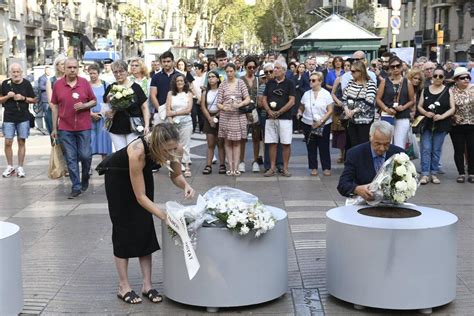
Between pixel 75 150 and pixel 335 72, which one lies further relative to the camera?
pixel 335 72

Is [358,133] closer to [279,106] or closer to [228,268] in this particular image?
[279,106]

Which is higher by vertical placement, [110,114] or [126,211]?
[110,114]

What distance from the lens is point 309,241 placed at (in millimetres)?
7133

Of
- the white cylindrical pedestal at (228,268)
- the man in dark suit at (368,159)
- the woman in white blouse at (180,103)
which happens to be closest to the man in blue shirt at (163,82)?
the woman in white blouse at (180,103)

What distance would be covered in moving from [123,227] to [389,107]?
6195 mm

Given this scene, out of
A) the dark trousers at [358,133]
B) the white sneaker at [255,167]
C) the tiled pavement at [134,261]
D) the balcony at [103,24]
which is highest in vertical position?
the balcony at [103,24]

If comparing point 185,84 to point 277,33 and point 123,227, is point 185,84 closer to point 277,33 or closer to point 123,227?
point 123,227

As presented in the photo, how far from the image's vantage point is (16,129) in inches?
439

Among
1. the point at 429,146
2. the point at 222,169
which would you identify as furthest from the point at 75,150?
the point at 429,146

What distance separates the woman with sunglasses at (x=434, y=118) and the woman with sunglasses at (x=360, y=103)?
0.86 metres

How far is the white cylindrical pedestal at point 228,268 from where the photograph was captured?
487 cm

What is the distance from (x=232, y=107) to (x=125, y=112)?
191 centimetres

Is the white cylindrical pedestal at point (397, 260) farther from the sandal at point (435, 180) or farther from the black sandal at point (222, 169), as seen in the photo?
the black sandal at point (222, 169)

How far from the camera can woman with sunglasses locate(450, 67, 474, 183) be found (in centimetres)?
1034
